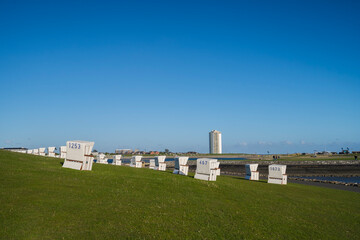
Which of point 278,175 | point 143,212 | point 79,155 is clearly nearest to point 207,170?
point 278,175

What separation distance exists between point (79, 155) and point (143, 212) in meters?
11.0

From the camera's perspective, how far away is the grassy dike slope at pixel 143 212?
32.2 ft

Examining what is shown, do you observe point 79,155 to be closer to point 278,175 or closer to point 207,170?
point 207,170

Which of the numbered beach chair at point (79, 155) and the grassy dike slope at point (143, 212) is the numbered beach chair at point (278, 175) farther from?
the numbered beach chair at point (79, 155)

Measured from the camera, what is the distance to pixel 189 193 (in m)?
17.5

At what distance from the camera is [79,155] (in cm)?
2098

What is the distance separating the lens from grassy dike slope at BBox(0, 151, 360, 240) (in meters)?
9.82

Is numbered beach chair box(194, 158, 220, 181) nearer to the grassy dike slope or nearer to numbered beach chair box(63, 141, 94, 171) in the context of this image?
the grassy dike slope

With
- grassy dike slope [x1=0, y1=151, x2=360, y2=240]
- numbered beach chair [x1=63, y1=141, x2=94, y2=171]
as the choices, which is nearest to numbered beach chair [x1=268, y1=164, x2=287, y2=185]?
grassy dike slope [x1=0, y1=151, x2=360, y2=240]

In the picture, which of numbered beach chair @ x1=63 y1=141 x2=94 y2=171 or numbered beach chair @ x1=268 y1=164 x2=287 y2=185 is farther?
numbered beach chair @ x1=268 y1=164 x2=287 y2=185

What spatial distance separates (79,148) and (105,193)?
313 inches

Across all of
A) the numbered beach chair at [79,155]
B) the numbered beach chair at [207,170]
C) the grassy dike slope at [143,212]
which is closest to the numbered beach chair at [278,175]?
the numbered beach chair at [207,170]

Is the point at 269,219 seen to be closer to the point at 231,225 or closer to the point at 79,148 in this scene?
the point at 231,225

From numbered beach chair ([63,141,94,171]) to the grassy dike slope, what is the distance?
9.68 ft
